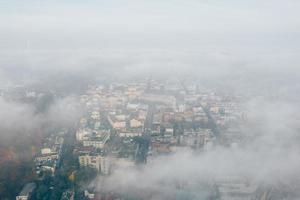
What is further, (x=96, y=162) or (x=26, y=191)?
(x=96, y=162)

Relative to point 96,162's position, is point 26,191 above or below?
below

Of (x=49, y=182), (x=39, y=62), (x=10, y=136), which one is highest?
(x=39, y=62)

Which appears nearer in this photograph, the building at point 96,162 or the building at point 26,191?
the building at point 26,191

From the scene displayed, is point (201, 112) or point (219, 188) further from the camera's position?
point (201, 112)

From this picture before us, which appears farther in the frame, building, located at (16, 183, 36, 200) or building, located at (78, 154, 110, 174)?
building, located at (78, 154, 110, 174)

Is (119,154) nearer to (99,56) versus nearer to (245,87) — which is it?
(245,87)

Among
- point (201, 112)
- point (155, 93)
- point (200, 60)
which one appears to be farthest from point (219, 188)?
point (200, 60)

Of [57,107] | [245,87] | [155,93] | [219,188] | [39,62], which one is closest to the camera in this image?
[219,188]

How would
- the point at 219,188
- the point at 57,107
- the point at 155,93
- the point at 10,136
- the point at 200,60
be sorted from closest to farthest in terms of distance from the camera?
the point at 219,188, the point at 10,136, the point at 57,107, the point at 155,93, the point at 200,60

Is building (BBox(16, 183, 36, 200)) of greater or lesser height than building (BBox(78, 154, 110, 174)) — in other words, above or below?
below

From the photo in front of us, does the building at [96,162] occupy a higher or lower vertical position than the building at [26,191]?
higher

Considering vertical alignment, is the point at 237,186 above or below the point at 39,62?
below
